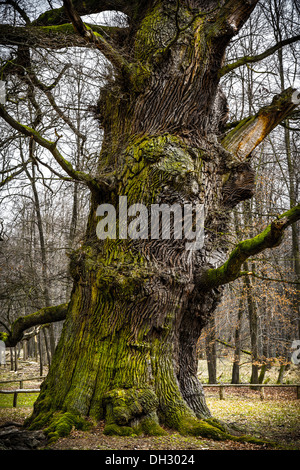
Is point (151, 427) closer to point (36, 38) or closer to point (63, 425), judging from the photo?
point (63, 425)

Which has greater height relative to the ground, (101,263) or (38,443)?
(101,263)

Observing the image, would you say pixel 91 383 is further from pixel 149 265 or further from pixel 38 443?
pixel 149 265

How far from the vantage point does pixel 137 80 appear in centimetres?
603

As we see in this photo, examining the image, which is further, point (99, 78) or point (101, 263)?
point (99, 78)

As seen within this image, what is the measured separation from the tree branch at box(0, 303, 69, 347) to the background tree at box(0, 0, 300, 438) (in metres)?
1.40

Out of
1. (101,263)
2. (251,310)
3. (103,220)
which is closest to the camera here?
(101,263)

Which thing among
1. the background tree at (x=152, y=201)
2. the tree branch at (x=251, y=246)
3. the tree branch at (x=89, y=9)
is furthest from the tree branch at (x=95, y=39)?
the tree branch at (x=251, y=246)

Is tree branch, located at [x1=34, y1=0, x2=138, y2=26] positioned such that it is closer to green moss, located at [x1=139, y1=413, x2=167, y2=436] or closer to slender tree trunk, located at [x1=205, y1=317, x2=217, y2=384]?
green moss, located at [x1=139, y1=413, x2=167, y2=436]

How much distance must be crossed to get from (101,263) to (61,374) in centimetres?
165

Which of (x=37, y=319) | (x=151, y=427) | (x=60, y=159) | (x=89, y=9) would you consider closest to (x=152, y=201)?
(x=60, y=159)

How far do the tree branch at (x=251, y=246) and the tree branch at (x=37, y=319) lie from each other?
2.97 metres

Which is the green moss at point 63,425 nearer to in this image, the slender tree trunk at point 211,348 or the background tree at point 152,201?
the background tree at point 152,201

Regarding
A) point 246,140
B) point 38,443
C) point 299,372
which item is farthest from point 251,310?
point 38,443

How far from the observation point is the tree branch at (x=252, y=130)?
20.7ft
